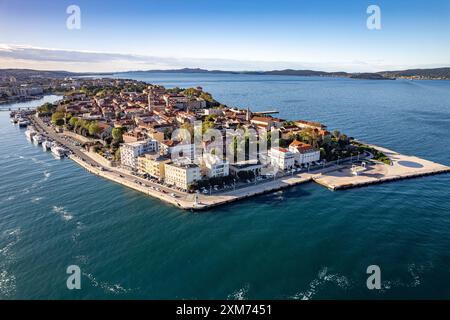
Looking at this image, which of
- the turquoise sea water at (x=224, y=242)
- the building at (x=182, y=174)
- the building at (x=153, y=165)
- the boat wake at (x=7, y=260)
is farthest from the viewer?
the building at (x=153, y=165)

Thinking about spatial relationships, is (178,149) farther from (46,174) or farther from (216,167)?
(46,174)

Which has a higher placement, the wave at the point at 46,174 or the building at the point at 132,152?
the building at the point at 132,152

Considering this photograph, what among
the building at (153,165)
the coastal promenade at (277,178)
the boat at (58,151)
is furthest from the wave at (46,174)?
the building at (153,165)

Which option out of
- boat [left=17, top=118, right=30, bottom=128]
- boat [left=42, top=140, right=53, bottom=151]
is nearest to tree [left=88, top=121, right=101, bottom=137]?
boat [left=42, top=140, right=53, bottom=151]

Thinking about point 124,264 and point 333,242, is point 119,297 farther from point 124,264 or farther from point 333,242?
point 333,242

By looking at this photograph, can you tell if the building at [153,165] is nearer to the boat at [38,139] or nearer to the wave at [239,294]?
the wave at [239,294]

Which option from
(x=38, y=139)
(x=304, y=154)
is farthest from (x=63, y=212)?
(x=38, y=139)
